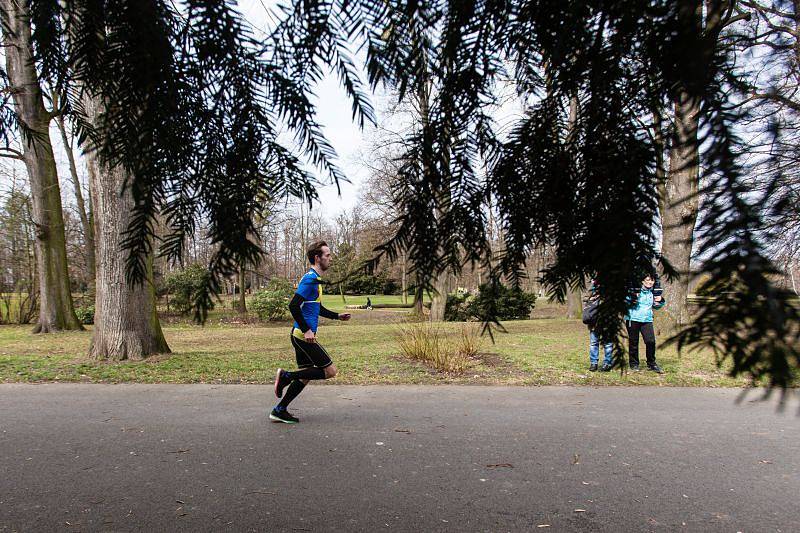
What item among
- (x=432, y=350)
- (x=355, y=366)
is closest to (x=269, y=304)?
(x=355, y=366)

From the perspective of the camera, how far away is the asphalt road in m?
3.65

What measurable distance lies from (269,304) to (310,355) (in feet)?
55.2

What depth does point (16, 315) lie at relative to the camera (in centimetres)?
2095

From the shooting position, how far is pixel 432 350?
374 inches

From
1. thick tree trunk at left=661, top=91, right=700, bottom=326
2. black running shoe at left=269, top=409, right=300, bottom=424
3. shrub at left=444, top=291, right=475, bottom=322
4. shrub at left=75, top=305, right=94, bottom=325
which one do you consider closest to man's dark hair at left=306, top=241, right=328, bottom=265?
black running shoe at left=269, top=409, right=300, bottom=424

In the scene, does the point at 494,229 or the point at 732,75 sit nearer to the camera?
the point at 732,75

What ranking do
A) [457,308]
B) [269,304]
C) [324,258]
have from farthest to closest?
[269,304] < [324,258] < [457,308]

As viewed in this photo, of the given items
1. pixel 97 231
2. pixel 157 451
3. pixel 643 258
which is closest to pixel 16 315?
pixel 97 231

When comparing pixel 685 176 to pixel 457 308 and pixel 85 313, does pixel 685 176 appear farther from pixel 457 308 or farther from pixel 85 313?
pixel 85 313

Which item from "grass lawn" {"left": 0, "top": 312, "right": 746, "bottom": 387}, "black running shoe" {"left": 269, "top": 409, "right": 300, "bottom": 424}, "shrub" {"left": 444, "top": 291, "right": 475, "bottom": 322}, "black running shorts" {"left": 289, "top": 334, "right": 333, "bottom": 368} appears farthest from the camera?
"grass lawn" {"left": 0, "top": 312, "right": 746, "bottom": 387}

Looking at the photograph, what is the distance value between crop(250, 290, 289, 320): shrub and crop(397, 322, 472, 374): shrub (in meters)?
13.0

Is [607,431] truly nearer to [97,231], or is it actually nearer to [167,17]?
[167,17]

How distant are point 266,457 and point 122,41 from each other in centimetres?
441

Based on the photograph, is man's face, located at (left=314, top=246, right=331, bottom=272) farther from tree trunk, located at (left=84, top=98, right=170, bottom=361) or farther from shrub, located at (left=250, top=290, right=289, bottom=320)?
shrub, located at (left=250, top=290, right=289, bottom=320)
